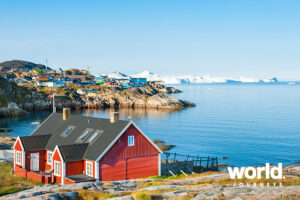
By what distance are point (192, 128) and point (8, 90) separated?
8108 centimetres

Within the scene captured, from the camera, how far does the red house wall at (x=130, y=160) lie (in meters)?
28.8

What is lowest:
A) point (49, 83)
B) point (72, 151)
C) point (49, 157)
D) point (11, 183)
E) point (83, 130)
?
point (11, 183)

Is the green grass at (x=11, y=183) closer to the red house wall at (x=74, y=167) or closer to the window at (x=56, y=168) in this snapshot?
the window at (x=56, y=168)

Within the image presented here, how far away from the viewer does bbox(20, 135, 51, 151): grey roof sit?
33341 millimetres

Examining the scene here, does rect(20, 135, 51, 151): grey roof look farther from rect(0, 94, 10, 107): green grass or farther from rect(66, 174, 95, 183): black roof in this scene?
rect(0, 94, 10, 107): green grass

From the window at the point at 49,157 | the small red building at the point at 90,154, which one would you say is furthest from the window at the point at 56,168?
the window at the point at 49,157

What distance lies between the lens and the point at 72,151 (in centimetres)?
2942

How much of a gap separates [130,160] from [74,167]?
16.7ft

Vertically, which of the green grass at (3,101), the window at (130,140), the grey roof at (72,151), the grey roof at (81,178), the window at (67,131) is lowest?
the grey roof at (81,178)

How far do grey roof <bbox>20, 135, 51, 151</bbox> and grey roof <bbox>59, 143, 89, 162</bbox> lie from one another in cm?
568

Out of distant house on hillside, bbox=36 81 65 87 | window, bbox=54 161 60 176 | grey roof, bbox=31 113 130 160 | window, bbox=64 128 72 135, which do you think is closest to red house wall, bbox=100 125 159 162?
grey roof, bbox=31 113 130 160

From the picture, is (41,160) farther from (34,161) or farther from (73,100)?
(73,100)

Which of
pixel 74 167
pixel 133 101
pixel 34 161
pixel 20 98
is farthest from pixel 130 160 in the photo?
pixel 133 101

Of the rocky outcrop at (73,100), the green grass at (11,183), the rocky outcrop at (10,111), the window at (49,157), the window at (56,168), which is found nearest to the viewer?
the green grass at (11,183)
